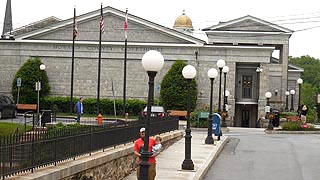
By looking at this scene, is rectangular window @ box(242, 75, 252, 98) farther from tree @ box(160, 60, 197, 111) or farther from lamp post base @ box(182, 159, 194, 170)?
lamp post base @ box(182, 159, 194, 170)

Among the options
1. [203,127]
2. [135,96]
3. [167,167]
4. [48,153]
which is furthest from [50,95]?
[48,153]

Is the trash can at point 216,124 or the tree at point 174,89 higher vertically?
the tree at point 174,89

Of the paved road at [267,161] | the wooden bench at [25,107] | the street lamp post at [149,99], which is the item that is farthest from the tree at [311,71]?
the street lamp post at [149,99]

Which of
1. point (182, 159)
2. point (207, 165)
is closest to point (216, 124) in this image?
point (182, 159)

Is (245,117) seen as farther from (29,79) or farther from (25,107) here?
(25,107)

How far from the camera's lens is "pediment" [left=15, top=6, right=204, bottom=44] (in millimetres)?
56406

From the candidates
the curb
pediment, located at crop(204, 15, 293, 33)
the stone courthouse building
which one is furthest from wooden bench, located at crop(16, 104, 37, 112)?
the curb

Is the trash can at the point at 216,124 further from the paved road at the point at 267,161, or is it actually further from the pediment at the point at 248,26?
the pediment at the point at 248,26

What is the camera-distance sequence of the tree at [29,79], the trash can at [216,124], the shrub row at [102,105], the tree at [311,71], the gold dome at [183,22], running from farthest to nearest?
the tree at [311,71], the gold dome at [183,22], the tree at [29,79], the shrub row at [102,105], the trash can at [216,124]

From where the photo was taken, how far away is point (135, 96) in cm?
5634

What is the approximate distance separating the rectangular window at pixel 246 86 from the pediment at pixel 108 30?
8003 mm

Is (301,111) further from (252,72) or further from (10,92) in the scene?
(10,92)

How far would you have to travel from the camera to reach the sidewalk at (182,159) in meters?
16.7

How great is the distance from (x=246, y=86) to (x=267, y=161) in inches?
1452
